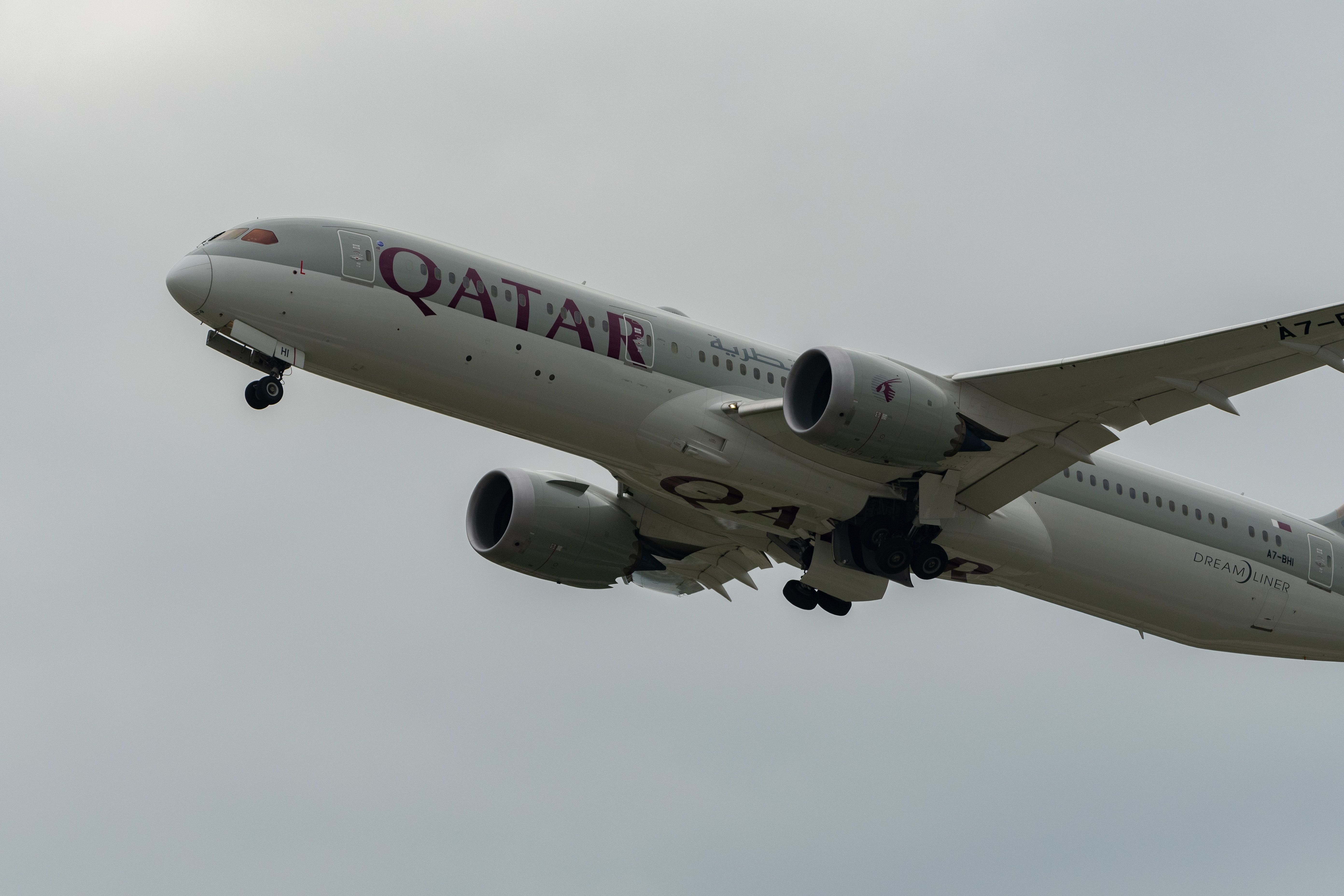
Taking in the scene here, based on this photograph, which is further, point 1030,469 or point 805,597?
point 805,597

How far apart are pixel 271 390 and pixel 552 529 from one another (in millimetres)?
8358

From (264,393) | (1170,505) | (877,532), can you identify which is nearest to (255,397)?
(264,393)

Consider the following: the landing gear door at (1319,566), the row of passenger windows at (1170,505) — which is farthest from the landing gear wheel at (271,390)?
the landing gear door at (1319,566)

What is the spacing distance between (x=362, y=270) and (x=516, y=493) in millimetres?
7954

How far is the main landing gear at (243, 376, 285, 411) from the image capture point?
26.1 m

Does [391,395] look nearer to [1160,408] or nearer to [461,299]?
[461,299]

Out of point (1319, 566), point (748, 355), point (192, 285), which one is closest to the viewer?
point (192, 285)

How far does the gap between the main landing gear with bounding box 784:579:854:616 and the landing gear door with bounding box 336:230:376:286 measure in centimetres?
1241

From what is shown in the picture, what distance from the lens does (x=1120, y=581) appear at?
103 feet

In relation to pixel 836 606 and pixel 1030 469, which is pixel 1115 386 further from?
pixel 836 606

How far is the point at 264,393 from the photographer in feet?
85.9

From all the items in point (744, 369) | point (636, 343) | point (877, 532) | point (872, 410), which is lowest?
point (877, 532)

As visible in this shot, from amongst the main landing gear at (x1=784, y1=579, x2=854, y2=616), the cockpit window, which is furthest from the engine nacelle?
the cockpit window

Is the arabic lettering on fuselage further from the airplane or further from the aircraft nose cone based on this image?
the aircraft nose cone
